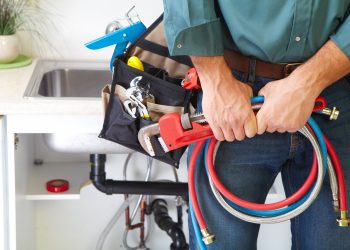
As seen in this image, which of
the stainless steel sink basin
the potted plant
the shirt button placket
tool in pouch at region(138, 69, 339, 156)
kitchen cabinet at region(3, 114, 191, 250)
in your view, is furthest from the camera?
the stainless steel sink basin

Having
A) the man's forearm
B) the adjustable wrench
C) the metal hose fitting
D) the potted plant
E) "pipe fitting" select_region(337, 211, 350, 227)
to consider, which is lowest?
"pipe fitting" select_region(337, 211, 350, 227)

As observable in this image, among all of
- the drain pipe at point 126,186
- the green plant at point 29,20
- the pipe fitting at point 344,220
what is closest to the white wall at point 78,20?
the green plant at point 29,20

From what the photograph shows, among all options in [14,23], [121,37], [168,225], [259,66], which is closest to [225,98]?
[259,66]

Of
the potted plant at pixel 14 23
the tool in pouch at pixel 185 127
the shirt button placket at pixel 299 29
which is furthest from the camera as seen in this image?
the potted plant at pixel 14 23

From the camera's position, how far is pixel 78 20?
1993mm

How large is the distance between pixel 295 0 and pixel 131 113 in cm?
43

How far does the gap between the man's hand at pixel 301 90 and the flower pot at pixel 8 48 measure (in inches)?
44.9

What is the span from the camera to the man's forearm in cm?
98

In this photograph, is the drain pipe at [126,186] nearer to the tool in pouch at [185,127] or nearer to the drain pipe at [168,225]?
the drain pipe at [168,225]

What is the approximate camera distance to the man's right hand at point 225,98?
39.2 inches

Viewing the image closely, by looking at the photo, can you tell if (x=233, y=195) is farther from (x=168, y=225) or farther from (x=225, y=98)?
(x=168, y=225)

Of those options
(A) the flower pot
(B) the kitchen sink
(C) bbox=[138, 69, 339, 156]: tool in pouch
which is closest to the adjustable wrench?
(C) bbox=[138, 69, 339, 156]: tool in pouch

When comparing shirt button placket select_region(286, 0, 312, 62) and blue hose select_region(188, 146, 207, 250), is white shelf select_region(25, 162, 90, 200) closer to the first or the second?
blue hose select_region(188, 146, 207, 250)

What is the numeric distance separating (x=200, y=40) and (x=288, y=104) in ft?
0.65
